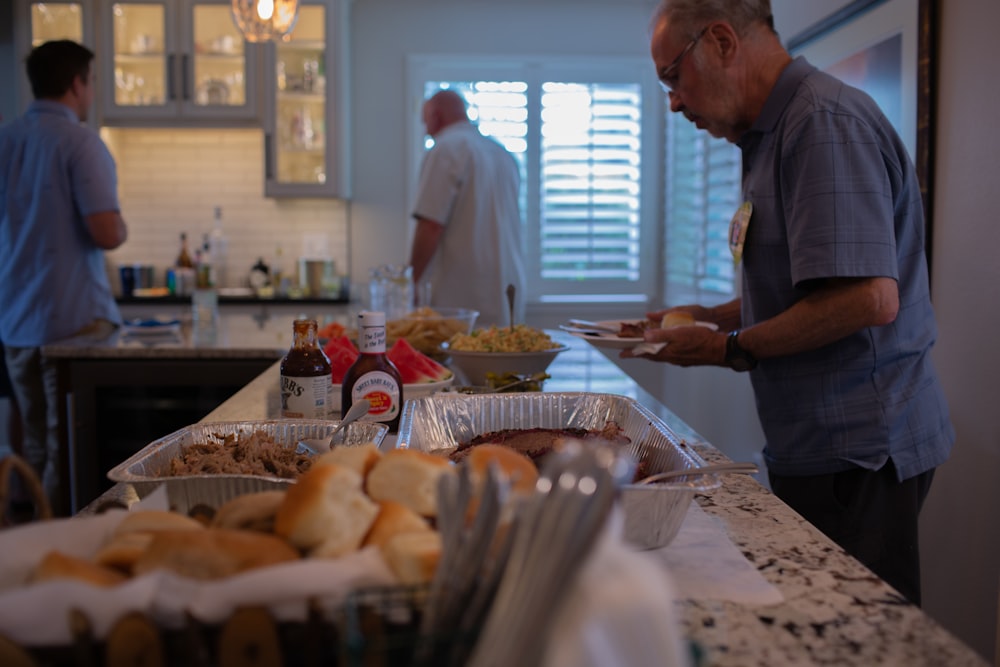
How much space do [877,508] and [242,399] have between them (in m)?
1.42

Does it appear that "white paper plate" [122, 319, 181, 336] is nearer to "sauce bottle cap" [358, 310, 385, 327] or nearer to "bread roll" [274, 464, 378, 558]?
"sauce bottle cap" [358, 310, 385, 327]

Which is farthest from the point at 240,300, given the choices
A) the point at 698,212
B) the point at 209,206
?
the point at 698,212

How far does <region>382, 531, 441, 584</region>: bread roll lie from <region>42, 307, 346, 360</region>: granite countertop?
244cm

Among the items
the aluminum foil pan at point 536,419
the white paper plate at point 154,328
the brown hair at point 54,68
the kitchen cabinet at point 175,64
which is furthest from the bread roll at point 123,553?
the kitchen cabinet at point 175,64

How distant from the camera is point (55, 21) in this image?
17.4ft

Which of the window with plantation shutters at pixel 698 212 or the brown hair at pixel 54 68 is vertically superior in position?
the brown hair at pixel 54 68

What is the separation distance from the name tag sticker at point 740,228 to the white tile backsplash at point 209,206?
4.19 meters

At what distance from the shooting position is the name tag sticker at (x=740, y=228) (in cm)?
190

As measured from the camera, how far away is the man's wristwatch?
1858 millimetres

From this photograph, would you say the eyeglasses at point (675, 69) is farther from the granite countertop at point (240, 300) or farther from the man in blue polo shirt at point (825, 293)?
the granite countertop at point (240, 300)

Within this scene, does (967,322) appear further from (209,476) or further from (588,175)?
(588,175)

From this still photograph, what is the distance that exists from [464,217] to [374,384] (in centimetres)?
288

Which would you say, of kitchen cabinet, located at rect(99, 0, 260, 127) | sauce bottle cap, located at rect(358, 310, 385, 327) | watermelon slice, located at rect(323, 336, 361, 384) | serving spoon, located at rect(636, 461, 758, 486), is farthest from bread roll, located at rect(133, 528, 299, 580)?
kitchen cabinet, located at rect(99, 0, 260, 127)

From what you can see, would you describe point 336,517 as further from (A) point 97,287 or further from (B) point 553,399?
(A) point 97,287
